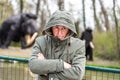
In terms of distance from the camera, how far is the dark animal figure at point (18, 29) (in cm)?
2161

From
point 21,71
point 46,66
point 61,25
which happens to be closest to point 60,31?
point 61,25

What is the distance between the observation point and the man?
3.56 meters

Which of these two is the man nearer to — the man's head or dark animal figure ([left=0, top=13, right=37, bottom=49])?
the man's head

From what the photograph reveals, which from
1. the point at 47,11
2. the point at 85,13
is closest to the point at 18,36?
the point at 85,13

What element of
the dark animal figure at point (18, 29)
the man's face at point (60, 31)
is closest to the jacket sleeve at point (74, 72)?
the man's face at point (60, 31)

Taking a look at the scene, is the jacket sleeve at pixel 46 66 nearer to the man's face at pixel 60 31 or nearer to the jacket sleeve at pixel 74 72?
the jacket sleeve at pixel 74 72

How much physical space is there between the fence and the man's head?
3.32 feet

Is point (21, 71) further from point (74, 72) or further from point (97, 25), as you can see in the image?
point (97, 25)

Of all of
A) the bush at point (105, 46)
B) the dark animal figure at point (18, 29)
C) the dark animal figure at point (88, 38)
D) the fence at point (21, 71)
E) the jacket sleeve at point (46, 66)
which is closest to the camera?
the jacket sleeve at point (46, 66)

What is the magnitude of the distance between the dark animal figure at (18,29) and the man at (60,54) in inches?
703

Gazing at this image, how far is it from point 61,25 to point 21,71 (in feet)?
6.76

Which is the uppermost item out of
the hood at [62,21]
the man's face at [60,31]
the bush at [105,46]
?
the hood at [62,21]

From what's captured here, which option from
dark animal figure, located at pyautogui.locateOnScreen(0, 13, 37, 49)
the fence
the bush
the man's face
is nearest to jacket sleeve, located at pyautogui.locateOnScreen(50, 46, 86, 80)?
the man's face

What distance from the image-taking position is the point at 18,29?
72.6 ft
